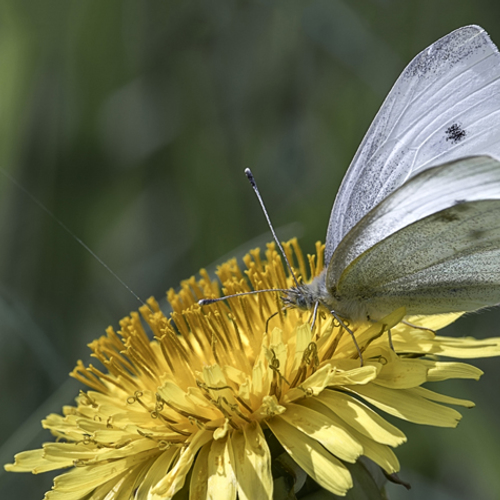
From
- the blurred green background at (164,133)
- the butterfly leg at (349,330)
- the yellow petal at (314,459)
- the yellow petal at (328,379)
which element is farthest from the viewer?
the blurred green background at (164,133)

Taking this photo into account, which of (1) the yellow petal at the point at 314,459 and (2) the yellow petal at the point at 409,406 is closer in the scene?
(1) the yellow petal at the point at 314,459

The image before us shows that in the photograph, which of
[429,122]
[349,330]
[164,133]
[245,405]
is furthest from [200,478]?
[164,133]

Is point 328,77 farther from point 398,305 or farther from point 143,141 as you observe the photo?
point 398,305

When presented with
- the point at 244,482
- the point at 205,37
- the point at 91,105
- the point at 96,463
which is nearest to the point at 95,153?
the point at 91,105

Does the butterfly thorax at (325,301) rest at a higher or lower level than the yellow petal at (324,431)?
higher

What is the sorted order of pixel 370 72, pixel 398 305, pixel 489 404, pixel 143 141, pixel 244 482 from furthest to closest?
1. pixel 143 141
2. pixel 370 72
3. pixel 489 404
4. pixel 398 305
5. pixel 244 482

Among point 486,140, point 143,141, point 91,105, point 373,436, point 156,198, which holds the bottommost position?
point 373,436

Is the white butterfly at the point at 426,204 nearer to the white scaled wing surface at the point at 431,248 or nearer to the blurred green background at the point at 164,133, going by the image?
the white scaled wing surface at the point at 431,248

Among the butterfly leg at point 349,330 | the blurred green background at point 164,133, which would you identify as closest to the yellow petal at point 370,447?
the butterfly leg at point 349,330
